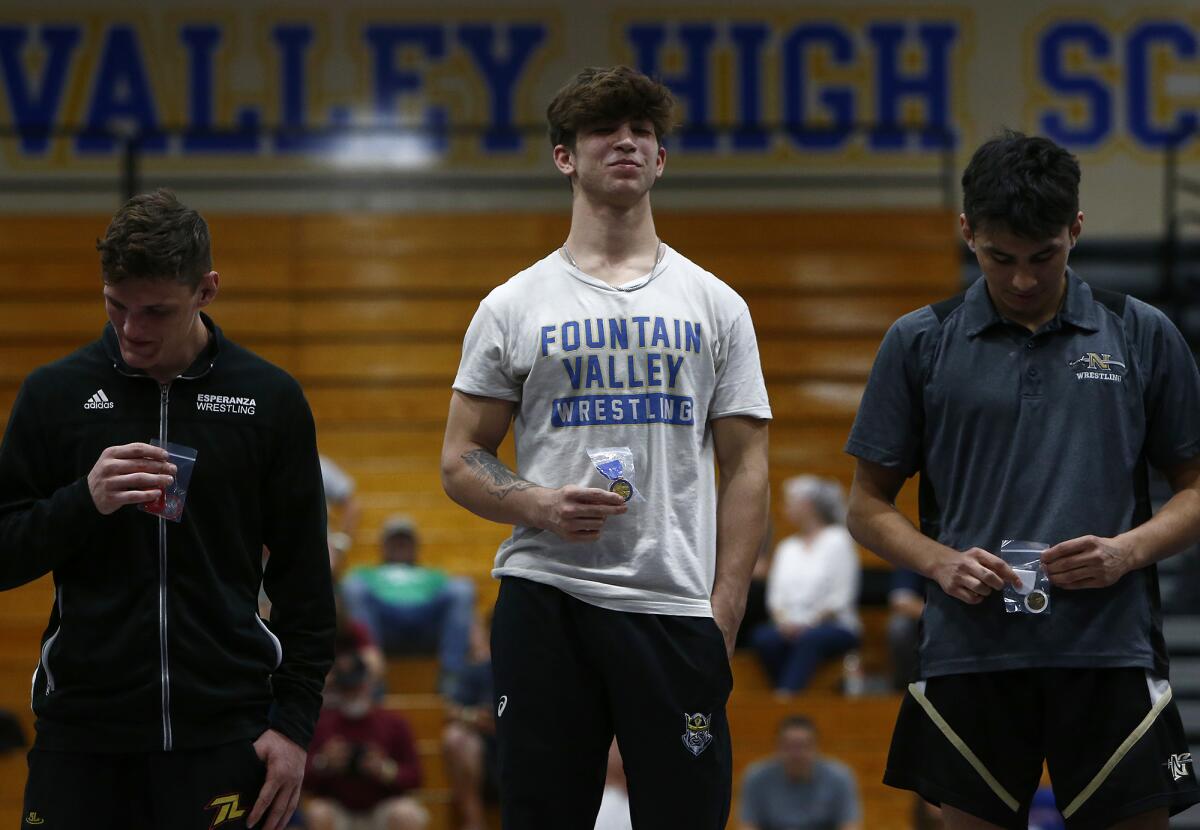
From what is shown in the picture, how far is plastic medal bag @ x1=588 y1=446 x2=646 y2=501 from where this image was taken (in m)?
3.06

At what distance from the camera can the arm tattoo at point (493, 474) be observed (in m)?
3.21

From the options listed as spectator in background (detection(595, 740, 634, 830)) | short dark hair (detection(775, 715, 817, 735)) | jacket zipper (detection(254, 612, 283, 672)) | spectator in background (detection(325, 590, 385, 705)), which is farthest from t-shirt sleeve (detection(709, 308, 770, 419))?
short dark hair (detection(775, 715, 817, 735))

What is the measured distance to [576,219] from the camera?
11.3 feet

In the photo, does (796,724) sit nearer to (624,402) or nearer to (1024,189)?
(624,402)

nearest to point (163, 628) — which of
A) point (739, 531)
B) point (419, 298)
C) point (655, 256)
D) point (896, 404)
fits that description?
point (739, 531)

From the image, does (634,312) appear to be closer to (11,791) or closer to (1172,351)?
(1172,351)

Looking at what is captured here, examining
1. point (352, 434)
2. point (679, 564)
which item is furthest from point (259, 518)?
point (352, 434)

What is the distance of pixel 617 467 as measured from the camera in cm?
307

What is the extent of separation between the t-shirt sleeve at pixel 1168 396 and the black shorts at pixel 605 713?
95 cm

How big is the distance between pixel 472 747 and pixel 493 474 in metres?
5.27

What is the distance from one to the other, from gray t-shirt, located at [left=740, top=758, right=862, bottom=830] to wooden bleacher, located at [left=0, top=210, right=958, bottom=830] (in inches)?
130

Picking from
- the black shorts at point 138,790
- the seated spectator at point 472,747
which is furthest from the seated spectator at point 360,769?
the black shorts at point 138,790

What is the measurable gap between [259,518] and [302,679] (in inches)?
12.3

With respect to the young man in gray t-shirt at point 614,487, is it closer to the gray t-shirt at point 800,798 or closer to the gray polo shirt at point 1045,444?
the gray polo shirt at point 1045,444
